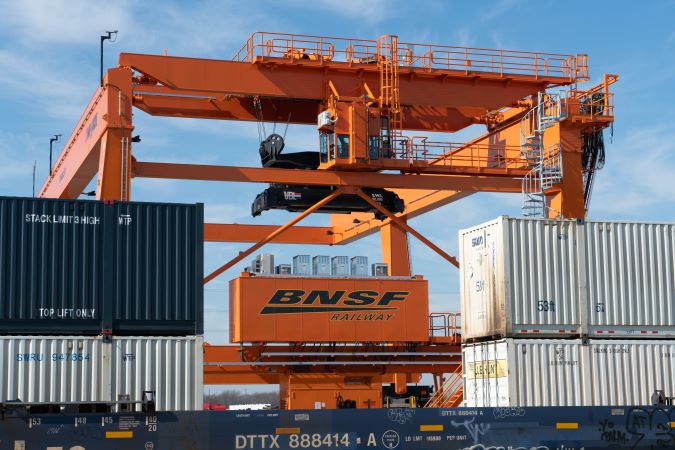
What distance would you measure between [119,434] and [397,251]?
24.4 m

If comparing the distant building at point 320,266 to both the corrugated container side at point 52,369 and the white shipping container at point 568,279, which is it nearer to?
the white shipping container at point 568,279

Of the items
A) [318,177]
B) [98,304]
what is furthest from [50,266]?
[318,177]

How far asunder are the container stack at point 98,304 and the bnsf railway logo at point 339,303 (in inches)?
483

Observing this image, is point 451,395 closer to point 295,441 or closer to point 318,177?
point 318,177

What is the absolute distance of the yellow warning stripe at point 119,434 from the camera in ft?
51.6

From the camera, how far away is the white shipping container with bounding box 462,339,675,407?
20391 mm

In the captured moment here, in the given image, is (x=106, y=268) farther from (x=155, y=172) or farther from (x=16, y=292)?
(x=155, y=172)

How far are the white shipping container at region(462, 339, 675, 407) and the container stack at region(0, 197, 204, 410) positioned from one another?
6246mm

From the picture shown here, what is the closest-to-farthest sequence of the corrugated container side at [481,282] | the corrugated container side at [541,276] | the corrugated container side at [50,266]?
the corrugated container side at [50,266], the corrugated container side at [541,276], the corrugated container side at [481,282]

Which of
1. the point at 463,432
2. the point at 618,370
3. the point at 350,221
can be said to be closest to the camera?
the point at 463,432

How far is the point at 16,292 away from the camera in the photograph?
18188 millimetres

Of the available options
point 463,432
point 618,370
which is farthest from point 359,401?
point 463,432

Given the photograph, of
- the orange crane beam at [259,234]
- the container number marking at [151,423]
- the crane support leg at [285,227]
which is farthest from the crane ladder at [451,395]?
the container number marking at [151,423]

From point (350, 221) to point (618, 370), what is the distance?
24.7 metres
